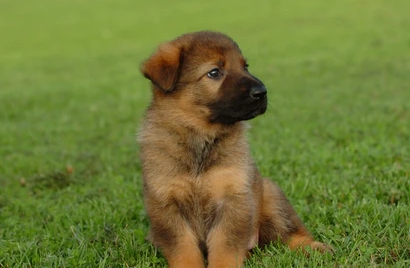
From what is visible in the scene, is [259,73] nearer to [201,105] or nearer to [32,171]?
[32,171]

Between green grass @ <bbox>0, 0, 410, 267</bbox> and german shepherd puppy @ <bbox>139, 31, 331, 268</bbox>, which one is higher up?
german shepherd puppy @ <bbox>139, 31, 331, 268</bbox>

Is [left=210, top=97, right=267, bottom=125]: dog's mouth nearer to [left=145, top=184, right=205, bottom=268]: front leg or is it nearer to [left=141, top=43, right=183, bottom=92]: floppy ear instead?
[left=141, top=43, right=183, bottom=92]: floppy ear

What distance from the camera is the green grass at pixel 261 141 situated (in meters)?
4.85

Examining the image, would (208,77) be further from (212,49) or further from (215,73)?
(212,49)

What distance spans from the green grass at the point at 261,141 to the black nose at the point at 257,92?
1.07 metres

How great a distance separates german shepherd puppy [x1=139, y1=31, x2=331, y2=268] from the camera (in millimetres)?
4398

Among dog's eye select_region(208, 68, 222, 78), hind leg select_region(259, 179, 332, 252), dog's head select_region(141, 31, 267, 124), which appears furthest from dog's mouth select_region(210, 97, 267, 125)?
hind leg select_region(259, 179, 332, 252)

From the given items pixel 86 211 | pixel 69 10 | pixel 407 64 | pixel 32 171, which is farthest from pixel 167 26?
pixel 86 211

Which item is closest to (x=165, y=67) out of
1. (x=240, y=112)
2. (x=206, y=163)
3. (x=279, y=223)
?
(x=240, y=112)

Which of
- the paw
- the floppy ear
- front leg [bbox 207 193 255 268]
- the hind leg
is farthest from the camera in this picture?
the hind leg

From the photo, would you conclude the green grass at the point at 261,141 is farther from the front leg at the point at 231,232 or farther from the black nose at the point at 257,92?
the black nose at the point at 257,92

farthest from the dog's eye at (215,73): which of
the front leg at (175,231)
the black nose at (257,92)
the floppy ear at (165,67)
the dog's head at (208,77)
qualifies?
the front leg at (175,231)

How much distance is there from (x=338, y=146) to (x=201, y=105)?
405 centimetres

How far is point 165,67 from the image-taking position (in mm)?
4711
